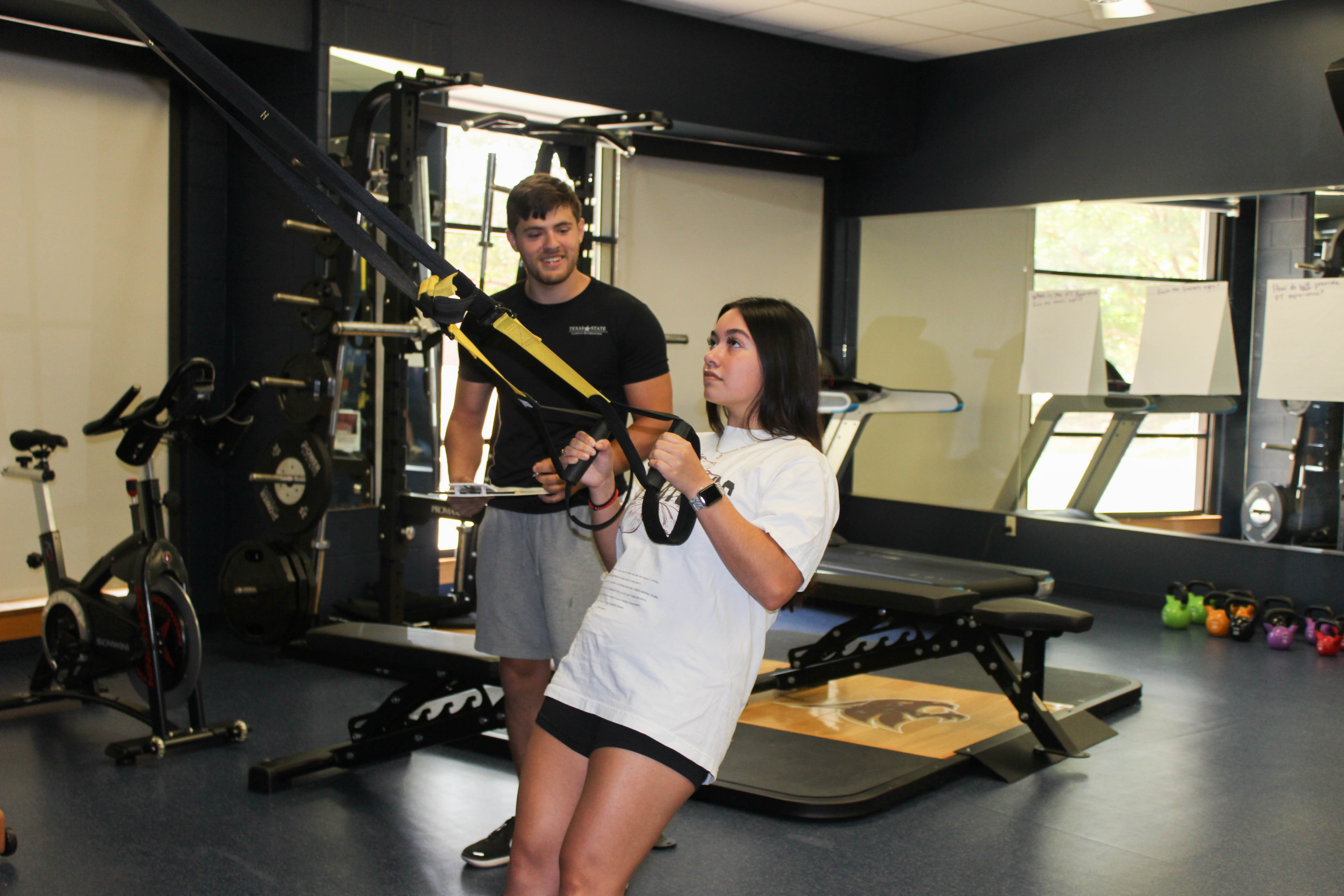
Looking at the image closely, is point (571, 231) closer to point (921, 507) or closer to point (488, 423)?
point (488, 423)

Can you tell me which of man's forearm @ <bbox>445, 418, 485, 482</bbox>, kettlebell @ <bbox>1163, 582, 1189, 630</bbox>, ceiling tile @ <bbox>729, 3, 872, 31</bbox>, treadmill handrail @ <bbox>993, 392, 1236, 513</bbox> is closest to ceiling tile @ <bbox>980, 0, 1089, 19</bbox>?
ceiling tile @ <bbox>729, 3, 872, 31</bbox>

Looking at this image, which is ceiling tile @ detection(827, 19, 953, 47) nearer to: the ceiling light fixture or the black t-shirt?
the ceiling light fixture

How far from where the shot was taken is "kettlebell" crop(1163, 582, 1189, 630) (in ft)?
18.6

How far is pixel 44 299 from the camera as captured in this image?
190 inches

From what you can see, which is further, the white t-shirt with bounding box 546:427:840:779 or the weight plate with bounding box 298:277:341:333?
the weight plate with bounding box 298:277:341:333

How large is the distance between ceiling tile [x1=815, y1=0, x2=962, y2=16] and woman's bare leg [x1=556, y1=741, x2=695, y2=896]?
5.13 metres

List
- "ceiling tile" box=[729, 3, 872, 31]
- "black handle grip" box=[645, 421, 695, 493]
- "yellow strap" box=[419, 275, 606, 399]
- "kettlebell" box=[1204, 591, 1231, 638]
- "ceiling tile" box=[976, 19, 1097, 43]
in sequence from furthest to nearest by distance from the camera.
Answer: "ceiling tile" box=[976, 19, 1097, 43]
"ceiling tile" box=[729, 3, 872, 31]
"kettlebell" box=[1204, 591, 1231, 638]
"black handle grip" box=[645, 421, 695, 493]
"yellow strap" box=[419, 275, 606, 399]

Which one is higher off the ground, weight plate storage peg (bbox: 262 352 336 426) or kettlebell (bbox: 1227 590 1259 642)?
weight plate storage peg (bbox: 262 352 336 426)

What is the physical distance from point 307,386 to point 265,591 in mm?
827

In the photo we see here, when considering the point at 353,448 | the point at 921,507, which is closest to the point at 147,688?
the point at 353,448

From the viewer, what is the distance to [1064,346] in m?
6.64

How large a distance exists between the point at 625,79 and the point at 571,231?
4.03m

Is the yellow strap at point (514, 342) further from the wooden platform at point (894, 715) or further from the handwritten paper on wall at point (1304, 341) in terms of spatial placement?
the handwritten paper on wall at point (1304, 341)

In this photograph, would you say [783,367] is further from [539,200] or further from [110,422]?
[110,422]
